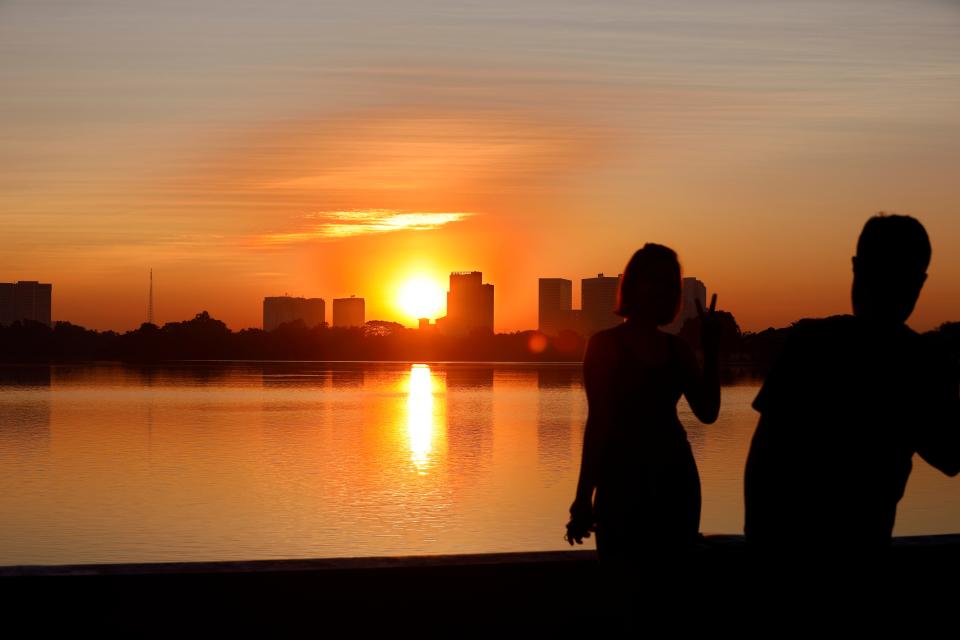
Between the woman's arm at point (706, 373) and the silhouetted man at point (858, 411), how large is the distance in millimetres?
831

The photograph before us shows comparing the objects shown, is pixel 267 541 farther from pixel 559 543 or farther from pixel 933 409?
pixel 933 409

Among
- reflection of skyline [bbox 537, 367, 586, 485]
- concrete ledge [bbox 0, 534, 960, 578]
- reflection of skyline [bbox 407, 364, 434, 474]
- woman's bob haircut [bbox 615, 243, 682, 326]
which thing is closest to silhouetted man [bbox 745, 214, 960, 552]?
woman's bob haircut [bbox 615, 243, 682, 326]

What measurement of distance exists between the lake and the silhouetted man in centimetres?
1990

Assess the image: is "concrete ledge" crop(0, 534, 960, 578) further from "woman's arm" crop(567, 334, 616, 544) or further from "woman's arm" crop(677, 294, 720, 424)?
"woman's arm" crop(677, 294, 720, 424)

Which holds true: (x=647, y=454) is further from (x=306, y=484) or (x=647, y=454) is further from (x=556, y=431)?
(x=556, y=431)

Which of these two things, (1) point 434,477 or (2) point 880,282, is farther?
(1) point 434,477

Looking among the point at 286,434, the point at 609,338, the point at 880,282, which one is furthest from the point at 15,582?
the point at 286,434

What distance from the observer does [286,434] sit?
49500 mm

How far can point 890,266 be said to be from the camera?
9.53 ft

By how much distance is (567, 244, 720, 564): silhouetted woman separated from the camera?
3967 millimetres

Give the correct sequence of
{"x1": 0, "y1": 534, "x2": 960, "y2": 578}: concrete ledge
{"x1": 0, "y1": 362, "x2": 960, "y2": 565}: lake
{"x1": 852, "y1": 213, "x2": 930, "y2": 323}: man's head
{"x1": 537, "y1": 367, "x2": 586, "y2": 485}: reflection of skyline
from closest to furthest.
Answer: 1. {"x1": 852, "y1": 213, "x2": 930, "y2": 323}: man's head
2. {"x1": 0, "y1": 534, "x2": 960, "y2": 578}: concrete ledge
3. {"x1": 0, "y1": 362, "x2": 960, "y2": 565}: lake
4. {"x1": 537, "y1": 367, "x2": 586, "y2": 485}: reflection of skyline

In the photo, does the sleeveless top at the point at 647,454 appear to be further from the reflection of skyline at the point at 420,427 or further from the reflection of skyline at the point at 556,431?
the reflection of skyline at the point at 420,427

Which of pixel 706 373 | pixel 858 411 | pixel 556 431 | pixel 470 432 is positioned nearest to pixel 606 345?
pixel 706 373

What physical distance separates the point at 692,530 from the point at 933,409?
4.53ft
